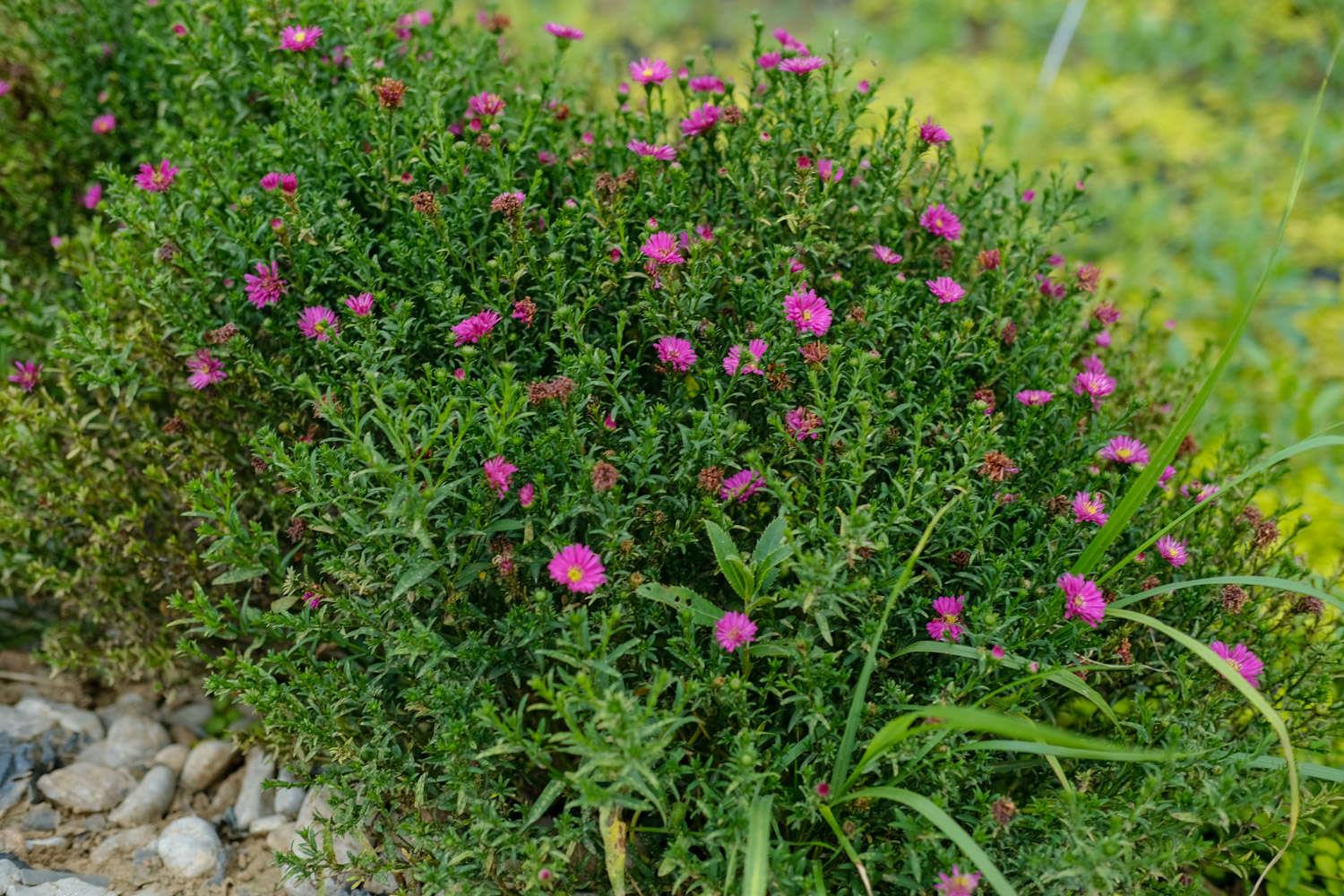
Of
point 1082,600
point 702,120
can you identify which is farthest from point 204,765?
point 1082,600

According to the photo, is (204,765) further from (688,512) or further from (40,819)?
(688,512)

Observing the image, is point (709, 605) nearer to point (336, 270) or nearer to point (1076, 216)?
point (336, 270)

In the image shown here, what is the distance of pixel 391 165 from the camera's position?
2289 millimetres

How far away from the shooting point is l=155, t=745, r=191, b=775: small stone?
2.57 meters

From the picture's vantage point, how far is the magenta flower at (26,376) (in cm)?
254

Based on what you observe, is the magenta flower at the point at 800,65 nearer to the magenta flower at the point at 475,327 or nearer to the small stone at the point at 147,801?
the magenta flower at the point at 475,327

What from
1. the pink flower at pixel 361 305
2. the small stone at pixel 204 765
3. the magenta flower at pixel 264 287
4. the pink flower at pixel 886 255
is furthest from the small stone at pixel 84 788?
the pink flower at pixel 886 255

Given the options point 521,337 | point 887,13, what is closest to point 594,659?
point 521,337

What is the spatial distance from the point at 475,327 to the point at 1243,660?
1.67 meters

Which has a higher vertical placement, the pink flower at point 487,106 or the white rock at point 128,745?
the pink flower at point 487,106

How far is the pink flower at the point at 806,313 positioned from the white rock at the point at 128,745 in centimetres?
192

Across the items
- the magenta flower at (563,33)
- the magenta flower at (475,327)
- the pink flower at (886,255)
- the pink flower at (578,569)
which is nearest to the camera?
the pink flower at (578,569)

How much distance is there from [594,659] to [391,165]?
1.21 meters

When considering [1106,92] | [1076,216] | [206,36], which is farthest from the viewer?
[1106,92]
